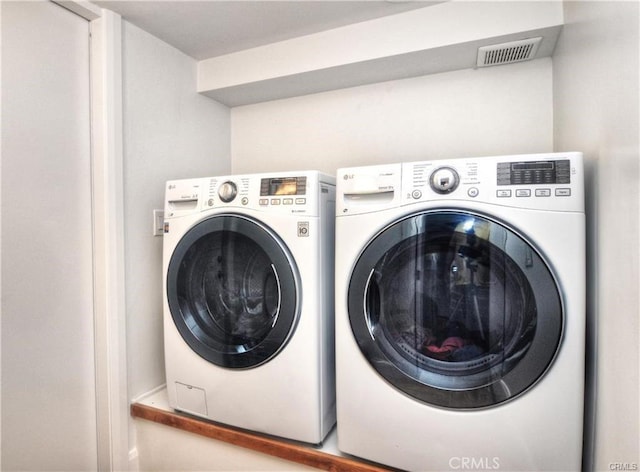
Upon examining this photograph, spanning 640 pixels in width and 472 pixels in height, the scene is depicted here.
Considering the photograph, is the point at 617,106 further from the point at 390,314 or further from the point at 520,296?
the point at 390,314

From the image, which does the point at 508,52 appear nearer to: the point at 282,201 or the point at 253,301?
the point at 282,201

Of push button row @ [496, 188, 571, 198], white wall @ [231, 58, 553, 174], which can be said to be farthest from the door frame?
push button row @ [496, 188, 571, 198]

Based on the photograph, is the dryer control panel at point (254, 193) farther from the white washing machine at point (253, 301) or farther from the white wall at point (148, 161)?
the white wall at point (148, 161)

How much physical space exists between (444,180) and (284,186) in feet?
1.64

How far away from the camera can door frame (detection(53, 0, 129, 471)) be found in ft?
4.28

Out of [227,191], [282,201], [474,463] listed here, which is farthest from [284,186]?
[474,463]

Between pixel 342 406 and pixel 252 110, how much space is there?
165 centimetres

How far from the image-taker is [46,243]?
1.18m

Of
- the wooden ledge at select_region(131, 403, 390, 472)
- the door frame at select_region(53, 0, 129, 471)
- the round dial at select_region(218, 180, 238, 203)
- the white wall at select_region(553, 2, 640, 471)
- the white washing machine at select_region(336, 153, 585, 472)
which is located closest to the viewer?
the white wall at select_region(553, 2, 640, 471)

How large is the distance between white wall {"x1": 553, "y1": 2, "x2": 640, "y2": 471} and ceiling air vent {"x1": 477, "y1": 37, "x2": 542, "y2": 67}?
283 millimetres

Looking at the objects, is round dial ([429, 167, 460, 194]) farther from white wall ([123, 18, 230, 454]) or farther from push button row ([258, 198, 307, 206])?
white wall ([123, 18, 230, 454])

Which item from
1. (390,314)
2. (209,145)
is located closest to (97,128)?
(209,145)

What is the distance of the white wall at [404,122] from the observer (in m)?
1.49

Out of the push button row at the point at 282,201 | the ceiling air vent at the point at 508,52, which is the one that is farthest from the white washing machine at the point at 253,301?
the ceiling air vent at the point at 508,52
